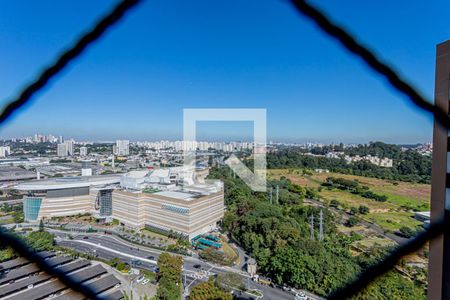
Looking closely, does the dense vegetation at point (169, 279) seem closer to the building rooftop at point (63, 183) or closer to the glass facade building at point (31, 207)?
the glass facade building at point (31, 207)

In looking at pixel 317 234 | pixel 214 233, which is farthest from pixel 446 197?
pixel 214 233

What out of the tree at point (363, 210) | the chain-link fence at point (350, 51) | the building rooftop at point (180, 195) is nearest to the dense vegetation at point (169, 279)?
the building rooftop at point (180, 195)

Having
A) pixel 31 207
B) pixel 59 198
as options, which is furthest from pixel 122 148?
pixel 31 207

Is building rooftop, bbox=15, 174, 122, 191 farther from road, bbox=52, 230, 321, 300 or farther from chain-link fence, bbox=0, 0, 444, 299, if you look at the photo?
chain-link fence, bbox=0, 0, 444, 299

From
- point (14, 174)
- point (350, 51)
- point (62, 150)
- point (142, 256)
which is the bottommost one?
point (142, 256)

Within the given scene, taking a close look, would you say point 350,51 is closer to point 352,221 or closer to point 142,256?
point 142,256

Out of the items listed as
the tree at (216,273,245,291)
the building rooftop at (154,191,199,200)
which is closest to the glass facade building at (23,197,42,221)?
the building rooftop at (154,191,199,200)

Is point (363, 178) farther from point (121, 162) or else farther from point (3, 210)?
point (121, 162)
